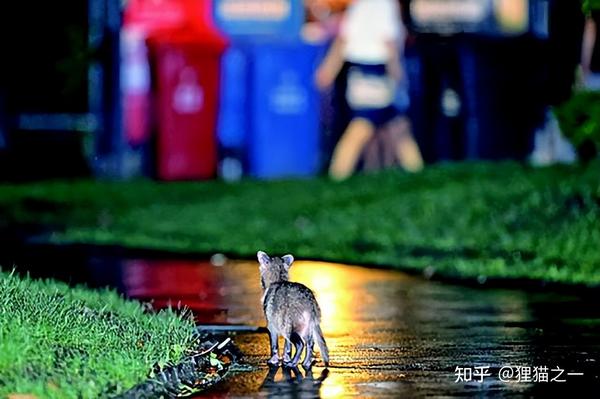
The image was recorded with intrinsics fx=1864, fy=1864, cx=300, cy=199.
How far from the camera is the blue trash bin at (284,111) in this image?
91.2 feet

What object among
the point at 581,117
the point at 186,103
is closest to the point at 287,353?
the point at 581,117

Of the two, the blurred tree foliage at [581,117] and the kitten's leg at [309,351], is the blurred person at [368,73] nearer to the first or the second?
A: the blurred tree foliage at [581,117]

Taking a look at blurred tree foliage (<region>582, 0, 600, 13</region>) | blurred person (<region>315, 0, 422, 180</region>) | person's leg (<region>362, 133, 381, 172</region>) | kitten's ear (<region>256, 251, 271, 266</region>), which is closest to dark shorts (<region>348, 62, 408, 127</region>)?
blurred person (<region>315, 0, 422, 180</region>)

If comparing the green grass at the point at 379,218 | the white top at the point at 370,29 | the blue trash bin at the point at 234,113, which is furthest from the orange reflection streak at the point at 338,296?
the white top at the point at 370,29

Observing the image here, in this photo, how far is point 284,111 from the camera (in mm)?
27828

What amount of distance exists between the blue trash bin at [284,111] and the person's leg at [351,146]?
13.9 inches

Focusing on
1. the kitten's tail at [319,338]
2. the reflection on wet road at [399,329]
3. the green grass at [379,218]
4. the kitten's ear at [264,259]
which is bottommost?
the green grass at [379,218]

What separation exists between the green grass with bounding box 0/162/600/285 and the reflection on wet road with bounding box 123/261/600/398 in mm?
1224

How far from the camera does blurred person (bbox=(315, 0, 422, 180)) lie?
28.4m

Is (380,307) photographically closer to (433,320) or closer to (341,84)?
(433,320)

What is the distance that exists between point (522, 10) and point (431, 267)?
1069cm

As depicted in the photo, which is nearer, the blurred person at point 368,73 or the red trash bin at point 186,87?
the red trash bin at point 186,87

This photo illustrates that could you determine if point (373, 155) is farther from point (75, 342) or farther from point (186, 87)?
point (75, 342)

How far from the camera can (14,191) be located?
94.3ft
